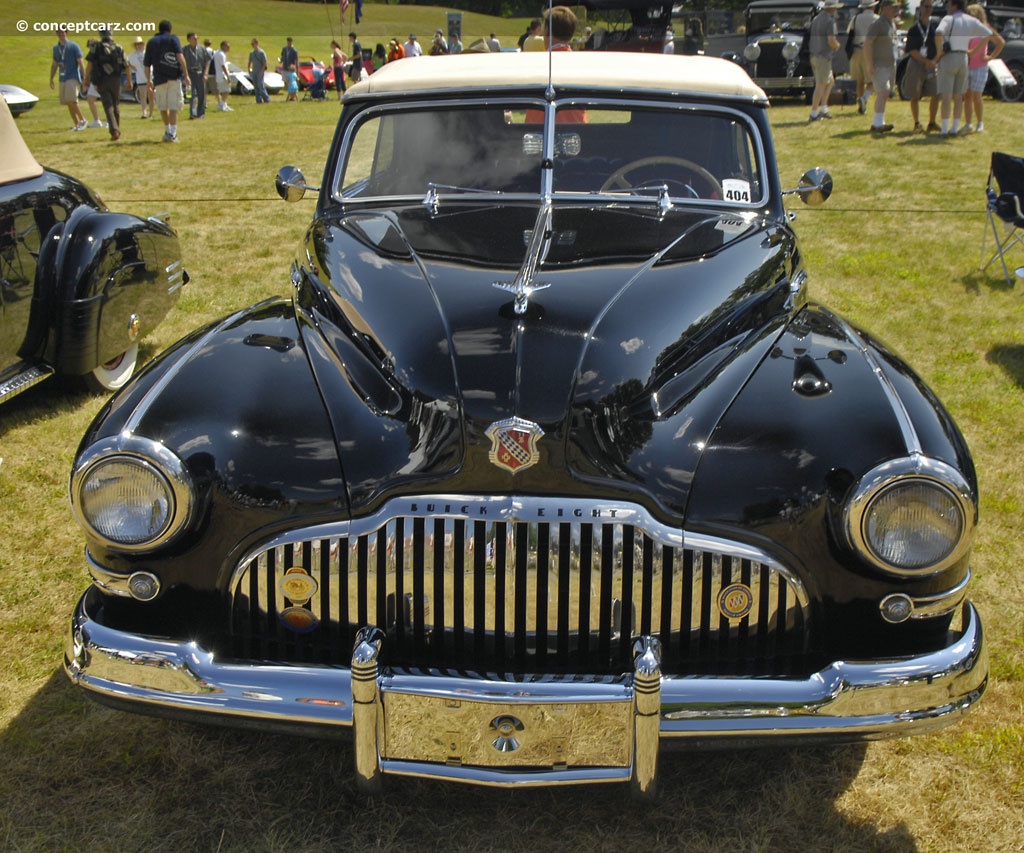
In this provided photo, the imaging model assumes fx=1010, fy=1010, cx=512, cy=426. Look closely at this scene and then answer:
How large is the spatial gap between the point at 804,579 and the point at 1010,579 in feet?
6.39

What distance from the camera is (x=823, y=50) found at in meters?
15.1

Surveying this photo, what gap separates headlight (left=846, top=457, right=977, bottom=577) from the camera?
2.29 m

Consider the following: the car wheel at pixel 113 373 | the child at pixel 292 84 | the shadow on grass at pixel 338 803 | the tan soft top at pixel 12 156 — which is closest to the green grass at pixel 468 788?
the shadow on grass at pixel 338 803

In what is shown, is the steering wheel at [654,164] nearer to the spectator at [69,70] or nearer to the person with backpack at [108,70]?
the person with backpack at [108,70]

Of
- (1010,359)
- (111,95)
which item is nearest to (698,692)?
(1010,359)

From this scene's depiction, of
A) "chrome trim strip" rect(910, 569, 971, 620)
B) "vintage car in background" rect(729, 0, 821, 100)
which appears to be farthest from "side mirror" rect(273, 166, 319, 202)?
"vintage car in background" rect(729, 0, 821, 100)

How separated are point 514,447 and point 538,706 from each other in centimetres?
58

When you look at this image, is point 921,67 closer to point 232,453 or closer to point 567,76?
point 567,76

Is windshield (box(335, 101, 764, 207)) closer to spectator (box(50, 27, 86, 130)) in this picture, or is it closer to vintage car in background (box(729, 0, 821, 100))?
spectator (box(50, 27, 86, 130))

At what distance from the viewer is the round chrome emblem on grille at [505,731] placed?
7.30ft

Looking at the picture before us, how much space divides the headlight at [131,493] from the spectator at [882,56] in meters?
14.3

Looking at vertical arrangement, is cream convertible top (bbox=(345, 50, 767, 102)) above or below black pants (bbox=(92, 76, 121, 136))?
above

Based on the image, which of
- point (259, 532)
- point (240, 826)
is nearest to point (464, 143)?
point (259, 532)

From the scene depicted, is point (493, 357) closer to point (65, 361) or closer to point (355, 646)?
point (355, 646)
